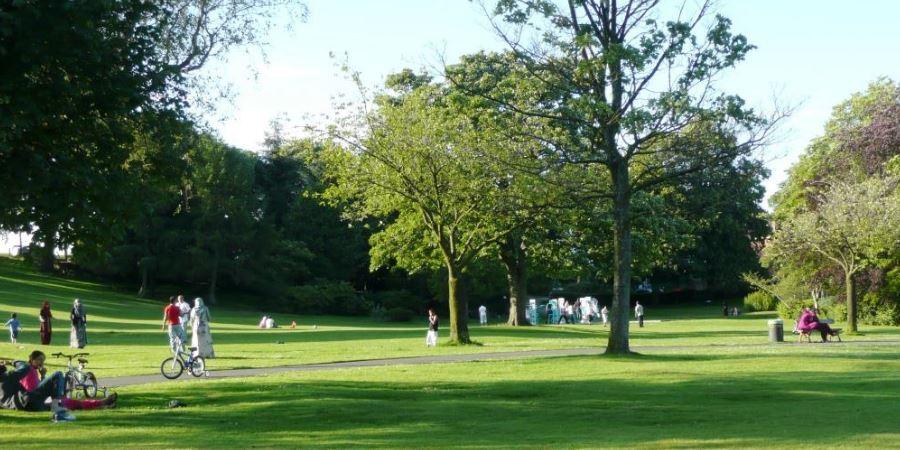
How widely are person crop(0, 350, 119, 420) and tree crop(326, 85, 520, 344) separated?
1646cm

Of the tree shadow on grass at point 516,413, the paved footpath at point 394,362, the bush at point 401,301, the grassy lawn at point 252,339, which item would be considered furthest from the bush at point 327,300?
the tree shadow on grass at point 516,413

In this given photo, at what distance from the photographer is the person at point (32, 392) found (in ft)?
55.2

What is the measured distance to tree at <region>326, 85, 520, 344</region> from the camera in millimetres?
33969

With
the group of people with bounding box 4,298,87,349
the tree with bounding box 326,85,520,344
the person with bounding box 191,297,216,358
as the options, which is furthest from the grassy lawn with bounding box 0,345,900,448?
the group of people with bounding box 4,298,87,349

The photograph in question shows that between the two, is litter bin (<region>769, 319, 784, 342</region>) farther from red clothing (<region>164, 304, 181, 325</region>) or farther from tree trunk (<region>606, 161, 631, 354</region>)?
red clothing (<region>164, 304, 181, 325</region>)

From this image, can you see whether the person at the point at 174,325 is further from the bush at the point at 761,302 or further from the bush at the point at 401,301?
the bush at the point at 761,302

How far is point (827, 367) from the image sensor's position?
2511 centimetres

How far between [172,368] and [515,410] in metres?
9.88

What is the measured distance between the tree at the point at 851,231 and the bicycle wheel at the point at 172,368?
29.4 meters

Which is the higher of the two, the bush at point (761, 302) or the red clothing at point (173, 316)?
the bush at point (761, 302)

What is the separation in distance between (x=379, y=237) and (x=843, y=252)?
2005 centimetres

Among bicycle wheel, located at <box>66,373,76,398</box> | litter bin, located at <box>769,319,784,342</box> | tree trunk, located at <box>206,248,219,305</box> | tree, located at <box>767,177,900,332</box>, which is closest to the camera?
bicycle wheel, located at <box>66,373,76,398</box>

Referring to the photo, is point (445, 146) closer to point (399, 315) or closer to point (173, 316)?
point (173, 316)

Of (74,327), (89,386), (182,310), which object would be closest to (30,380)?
(89,386)
